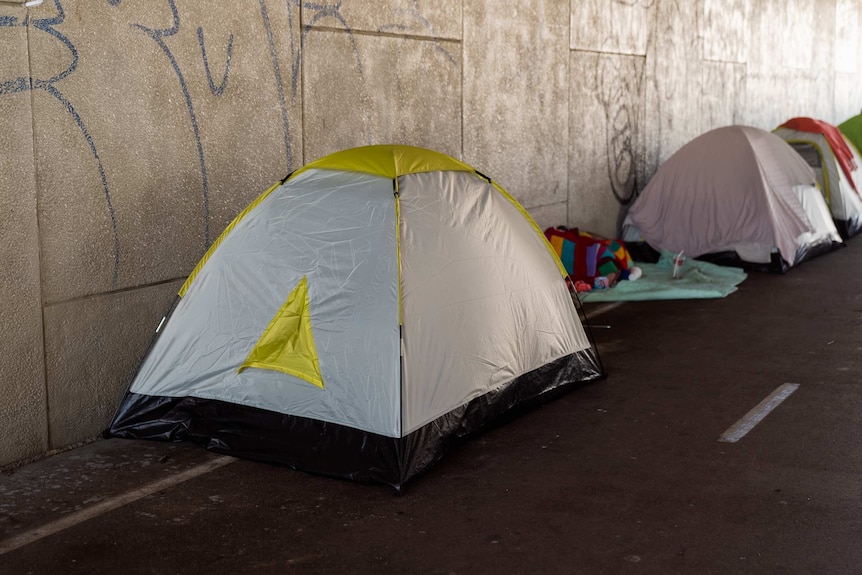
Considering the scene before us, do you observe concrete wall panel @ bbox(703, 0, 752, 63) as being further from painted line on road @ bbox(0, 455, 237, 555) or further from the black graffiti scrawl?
painted line on road @ bbox(0, 455, 237, 555)

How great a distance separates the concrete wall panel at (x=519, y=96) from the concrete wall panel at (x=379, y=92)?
0.33 meters

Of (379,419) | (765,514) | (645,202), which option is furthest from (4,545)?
(645,202)

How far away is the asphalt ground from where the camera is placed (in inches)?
149

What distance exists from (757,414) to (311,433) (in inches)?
100.0

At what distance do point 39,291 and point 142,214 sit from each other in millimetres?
736

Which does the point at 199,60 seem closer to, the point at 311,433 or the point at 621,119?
the point at 311,433

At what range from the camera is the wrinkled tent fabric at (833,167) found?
11672 millimetres

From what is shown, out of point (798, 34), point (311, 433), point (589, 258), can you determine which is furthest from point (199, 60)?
point (798, 34)

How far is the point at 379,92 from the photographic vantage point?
6969 mm

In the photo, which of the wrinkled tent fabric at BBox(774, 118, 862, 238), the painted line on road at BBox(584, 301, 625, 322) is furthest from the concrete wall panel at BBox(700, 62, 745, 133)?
the painted line on road at BBox(584, 301, 625, 322)

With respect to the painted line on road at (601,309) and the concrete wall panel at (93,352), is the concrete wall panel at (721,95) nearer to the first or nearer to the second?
the painted line on road at (601,309)

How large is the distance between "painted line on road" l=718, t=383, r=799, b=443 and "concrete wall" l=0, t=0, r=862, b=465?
3.10 metres

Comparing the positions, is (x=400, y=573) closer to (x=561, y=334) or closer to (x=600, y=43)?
(x=561, y=334)

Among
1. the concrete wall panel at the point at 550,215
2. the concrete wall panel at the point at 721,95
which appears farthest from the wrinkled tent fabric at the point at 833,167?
the concrete wall panel at the point at 550,215
